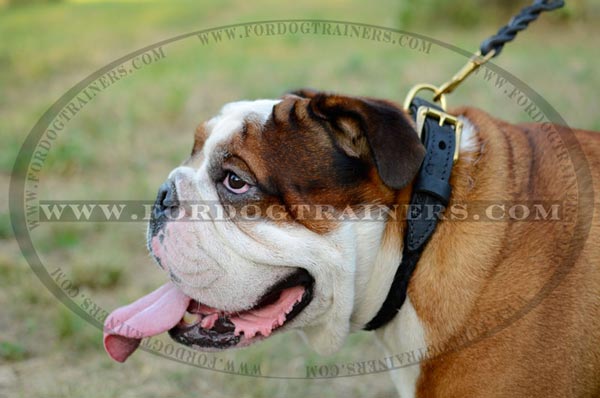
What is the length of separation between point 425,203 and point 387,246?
25cm

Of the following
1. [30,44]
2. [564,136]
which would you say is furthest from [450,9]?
[564,136]

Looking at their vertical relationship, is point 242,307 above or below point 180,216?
below

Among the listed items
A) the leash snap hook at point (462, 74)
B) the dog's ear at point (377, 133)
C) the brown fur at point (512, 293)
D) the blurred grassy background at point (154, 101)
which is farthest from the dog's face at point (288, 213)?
the blurred grassy background at point (154, 101)

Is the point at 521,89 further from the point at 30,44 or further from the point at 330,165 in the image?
the point at 30,44

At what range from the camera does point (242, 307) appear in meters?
3.30

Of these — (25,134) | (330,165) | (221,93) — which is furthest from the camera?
(221,93)

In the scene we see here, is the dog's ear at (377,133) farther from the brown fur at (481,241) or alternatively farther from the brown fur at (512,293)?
the brown fur at (512,293)

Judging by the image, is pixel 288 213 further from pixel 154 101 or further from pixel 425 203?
pixel 154 101

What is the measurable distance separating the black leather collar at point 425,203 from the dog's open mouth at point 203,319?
415 millimetres

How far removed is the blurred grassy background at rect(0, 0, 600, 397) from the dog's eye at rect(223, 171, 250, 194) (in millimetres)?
1719

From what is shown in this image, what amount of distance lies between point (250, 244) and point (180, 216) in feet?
1.33

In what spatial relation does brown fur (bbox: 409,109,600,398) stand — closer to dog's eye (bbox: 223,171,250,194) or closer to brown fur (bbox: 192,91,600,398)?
brown fur (bbox: 192,91,600,398)

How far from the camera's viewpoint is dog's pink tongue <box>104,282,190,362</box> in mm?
3521

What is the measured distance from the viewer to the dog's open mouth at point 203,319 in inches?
130
